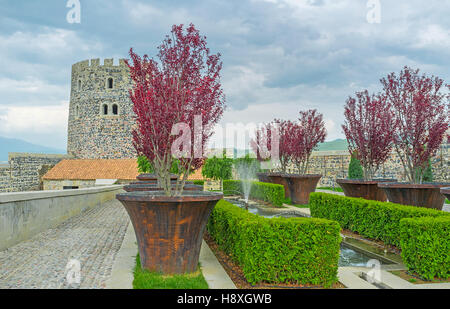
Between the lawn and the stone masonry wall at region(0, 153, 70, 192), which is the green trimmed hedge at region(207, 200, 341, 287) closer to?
the lawn

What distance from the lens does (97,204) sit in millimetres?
13805

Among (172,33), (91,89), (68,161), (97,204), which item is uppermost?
(91,89)

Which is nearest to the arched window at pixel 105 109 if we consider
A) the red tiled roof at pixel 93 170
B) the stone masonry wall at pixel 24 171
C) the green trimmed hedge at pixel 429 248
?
the red tiled roof at pixel 93 170

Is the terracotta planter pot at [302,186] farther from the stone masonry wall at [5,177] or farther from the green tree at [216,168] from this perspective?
the stone masonry wall at [5,177]

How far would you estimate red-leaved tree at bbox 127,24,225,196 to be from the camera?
15.2ft

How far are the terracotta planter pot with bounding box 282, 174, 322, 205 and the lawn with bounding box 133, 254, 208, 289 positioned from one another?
31.9 ft

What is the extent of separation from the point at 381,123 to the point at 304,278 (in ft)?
26.3

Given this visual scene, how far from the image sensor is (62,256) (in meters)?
5.48

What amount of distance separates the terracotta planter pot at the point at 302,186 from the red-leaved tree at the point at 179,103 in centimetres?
901

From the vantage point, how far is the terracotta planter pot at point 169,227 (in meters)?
4.04
